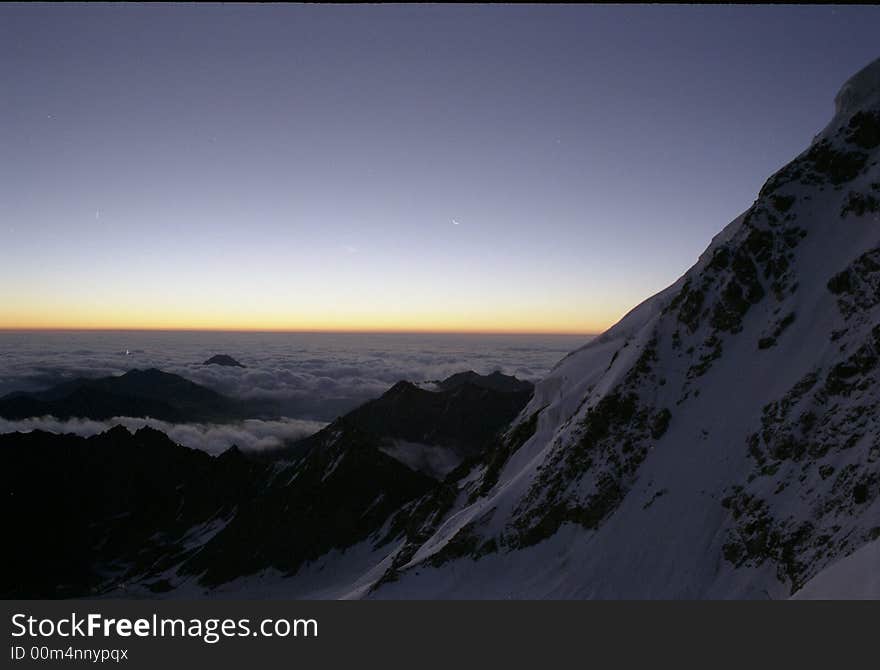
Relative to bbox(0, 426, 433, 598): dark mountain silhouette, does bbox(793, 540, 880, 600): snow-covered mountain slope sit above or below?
above

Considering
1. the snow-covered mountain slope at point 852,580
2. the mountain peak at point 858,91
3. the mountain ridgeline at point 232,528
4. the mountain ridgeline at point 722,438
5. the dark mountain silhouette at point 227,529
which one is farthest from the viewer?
the dark mountain silhouette at point 227,529

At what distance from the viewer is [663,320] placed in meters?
44.0

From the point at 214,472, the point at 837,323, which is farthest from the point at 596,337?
the point at 214,472

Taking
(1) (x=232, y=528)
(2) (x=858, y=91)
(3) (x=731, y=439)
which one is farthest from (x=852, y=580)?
(1) (x=232, y=528)

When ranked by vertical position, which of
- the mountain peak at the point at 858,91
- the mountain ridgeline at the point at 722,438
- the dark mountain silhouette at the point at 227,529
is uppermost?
the mountain peak at the point at 858,91

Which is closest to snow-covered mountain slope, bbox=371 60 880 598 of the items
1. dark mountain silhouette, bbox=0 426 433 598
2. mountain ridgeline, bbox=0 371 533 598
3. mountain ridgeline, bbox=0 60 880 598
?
mountain ridgeline, bbox=0 60 880 598

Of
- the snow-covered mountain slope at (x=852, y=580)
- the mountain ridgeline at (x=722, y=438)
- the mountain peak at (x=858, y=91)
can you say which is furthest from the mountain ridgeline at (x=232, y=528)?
the snow-covered mountain slope at (x=852, y=580)

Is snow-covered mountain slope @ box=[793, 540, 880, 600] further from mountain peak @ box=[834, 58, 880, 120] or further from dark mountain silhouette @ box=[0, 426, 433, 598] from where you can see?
dark mountain silhouette @ box=[0, 426, 433, 598]

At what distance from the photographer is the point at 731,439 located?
31.5 metres

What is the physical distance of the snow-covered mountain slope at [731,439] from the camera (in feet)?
83.5

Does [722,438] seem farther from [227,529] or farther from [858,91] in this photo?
[227,529]

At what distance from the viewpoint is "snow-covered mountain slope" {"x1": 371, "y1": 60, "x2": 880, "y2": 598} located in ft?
83.5

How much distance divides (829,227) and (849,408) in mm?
19982

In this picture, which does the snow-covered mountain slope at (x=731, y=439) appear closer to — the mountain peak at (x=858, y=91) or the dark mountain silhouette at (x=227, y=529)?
the mountain peak at (x=858, y=91)
